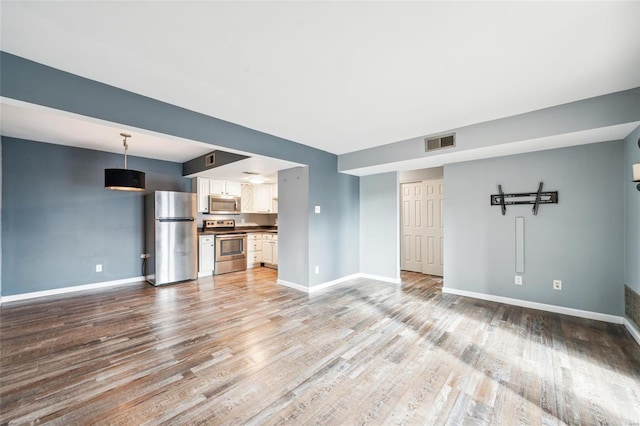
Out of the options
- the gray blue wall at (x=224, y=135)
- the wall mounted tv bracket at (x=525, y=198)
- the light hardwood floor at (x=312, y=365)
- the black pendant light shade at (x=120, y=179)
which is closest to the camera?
the light hardwood floor at (x=312, y=365)

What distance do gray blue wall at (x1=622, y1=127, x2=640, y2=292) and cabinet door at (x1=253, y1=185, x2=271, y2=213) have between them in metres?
6.50

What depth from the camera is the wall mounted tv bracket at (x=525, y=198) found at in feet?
11.3

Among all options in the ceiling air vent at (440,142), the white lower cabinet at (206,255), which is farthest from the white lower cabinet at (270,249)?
the ceiling air vent at (440,142)

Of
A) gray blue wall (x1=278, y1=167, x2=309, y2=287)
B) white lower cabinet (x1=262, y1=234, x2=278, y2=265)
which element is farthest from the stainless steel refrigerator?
gray blue wall (x1=278, y1=167, x2=309, y2=287)

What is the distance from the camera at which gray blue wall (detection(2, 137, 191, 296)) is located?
13.3 ft

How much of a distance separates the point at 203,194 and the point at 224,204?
56cm

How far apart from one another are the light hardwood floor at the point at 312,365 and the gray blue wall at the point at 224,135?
1342mm

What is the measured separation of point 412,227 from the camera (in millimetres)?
6016

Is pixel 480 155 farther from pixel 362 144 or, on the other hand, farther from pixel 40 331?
pixel 40 331

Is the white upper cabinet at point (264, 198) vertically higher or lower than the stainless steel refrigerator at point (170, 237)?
higher

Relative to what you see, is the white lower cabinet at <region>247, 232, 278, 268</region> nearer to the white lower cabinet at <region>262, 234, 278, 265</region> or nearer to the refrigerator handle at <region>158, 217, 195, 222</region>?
the white lower cabinet at <region>262, 234, 278, 265</region>

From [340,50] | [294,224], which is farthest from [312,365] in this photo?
[294,224]

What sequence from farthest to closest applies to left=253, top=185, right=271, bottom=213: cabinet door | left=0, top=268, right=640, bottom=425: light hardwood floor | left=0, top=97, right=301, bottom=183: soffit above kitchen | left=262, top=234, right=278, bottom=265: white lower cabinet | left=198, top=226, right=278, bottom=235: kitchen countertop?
left=253, top=185, right=271, bottom=213: cabinet door, left=262, top=234, right=278, bottom=265: white lower cabinet, left=198, top=226, right=278, bottom=235: kitchen countertop, left=0, top=97, right=301, bottom=183: soffit above kitchen, left=0, top=268, right=640, bottom=425: light hardwood floor

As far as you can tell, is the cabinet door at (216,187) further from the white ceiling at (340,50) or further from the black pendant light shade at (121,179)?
the white ceiling at (340,50)
